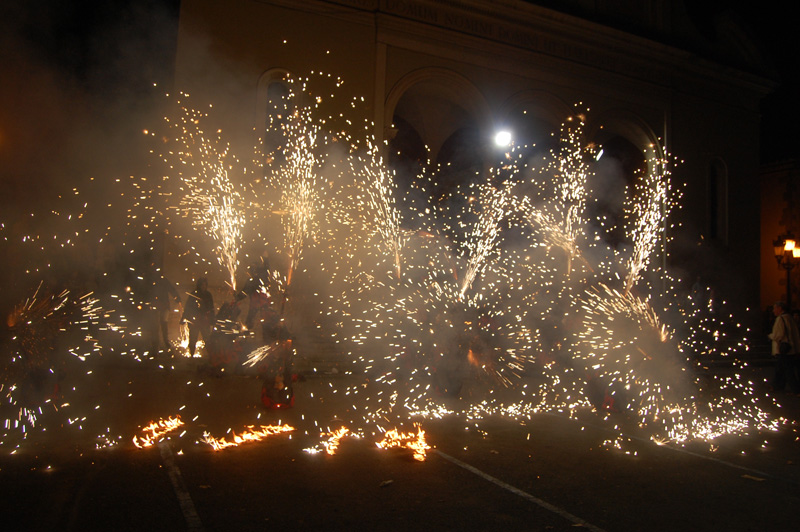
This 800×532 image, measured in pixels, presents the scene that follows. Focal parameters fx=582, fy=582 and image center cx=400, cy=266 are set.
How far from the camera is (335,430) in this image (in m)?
6.00

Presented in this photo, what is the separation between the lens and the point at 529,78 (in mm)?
14086

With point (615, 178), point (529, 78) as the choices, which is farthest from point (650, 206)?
point (529, 78)

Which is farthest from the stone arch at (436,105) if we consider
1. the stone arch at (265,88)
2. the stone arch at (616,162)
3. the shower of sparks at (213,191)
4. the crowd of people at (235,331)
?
the crowd of people at (235,331)

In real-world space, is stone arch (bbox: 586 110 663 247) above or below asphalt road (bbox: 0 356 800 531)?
above

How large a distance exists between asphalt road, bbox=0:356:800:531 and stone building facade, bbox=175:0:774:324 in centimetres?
727

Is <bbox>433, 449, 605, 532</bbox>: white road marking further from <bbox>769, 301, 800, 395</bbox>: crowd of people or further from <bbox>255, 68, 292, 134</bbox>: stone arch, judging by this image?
<bbox>255, 68, 292, 134</bbox>: stone arch

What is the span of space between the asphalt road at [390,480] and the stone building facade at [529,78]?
727cm

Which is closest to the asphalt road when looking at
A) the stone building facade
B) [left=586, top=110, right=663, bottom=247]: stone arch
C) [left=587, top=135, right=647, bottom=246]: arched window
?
the stone building facade

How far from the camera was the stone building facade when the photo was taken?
1124cm

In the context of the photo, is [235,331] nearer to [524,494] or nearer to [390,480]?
[390,480]

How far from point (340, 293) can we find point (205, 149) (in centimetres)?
361

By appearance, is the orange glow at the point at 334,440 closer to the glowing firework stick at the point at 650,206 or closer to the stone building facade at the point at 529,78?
the stone building facade at the point at 529,78

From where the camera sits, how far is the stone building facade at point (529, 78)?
36.9 feet

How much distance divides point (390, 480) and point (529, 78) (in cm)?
1192
